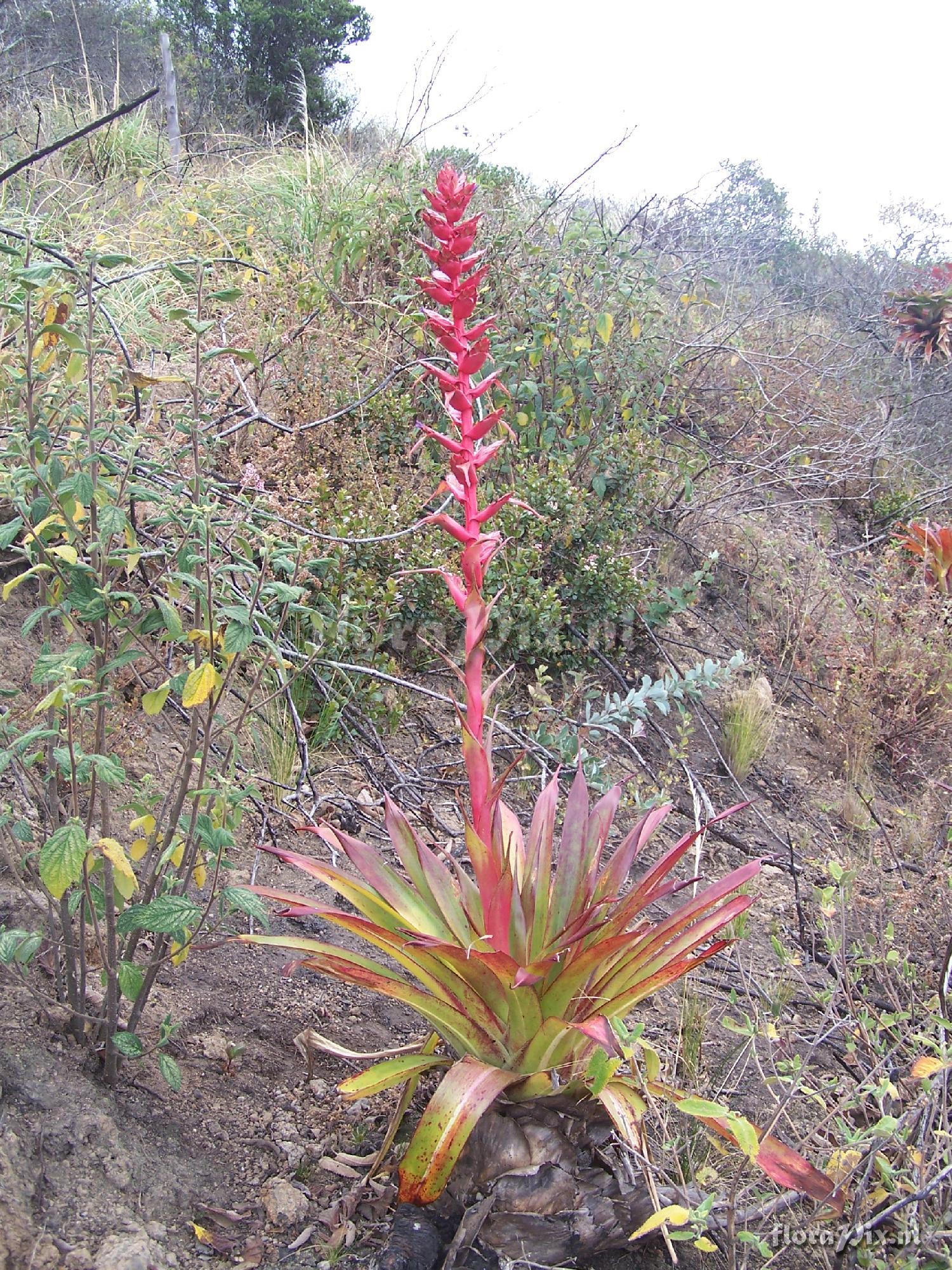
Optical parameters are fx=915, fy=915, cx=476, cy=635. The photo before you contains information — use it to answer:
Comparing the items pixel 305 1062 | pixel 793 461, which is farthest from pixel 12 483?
pixel 793 461

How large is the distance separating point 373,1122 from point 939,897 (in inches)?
72.8

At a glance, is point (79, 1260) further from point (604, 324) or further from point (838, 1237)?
point (604, 324)

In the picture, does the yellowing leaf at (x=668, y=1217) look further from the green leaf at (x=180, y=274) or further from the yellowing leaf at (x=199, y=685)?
the green leaf at (x=180, y=274)

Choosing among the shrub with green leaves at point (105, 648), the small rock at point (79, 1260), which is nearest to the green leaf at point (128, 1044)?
the shrub with green leaves at point (105, 648)

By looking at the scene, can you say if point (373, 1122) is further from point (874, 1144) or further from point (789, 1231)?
point (874, 1144)

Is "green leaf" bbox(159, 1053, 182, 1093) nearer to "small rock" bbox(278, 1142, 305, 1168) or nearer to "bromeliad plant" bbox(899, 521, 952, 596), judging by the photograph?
"small rock" bbox(278, 1142, 305, 1168)

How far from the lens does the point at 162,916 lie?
5.38ft

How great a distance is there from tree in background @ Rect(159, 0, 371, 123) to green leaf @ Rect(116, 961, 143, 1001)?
1468 cm

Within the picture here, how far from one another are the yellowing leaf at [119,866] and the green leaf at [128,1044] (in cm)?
26

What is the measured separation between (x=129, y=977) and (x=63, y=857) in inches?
14.7

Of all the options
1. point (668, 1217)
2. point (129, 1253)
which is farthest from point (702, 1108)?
point (129, 1253)

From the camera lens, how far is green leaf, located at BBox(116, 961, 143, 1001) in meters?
1.72

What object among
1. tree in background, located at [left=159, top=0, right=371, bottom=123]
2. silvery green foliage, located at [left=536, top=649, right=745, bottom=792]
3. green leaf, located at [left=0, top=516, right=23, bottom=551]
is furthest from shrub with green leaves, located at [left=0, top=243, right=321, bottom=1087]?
tree in background, located at [left=159, top=0, right=371, bottom=123]

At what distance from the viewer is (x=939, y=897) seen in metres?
2.81
